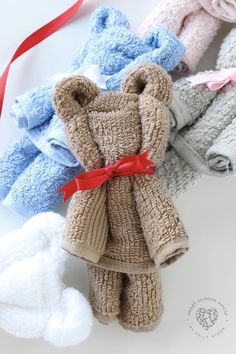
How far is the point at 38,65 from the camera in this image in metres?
1.20

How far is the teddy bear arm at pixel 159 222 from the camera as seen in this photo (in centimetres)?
91

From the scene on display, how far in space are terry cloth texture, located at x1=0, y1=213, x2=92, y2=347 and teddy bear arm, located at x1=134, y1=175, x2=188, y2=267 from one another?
0.55ft

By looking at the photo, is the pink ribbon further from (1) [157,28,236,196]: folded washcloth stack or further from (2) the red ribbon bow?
(2) the red ribbon bow

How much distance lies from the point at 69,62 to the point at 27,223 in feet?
1.14

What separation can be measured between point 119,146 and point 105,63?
22 centimetres

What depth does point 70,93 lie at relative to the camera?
37.4 inches

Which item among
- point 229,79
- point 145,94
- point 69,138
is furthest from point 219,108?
point 69,138

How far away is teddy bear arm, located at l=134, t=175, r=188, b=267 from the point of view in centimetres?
91

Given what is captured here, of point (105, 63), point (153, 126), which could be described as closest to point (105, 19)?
point (105, 63)

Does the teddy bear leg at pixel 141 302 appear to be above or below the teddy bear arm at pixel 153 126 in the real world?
below

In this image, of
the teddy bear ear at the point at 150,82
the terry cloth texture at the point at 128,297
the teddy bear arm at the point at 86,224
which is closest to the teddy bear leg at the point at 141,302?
the terry cloth texture at the point at 128,297

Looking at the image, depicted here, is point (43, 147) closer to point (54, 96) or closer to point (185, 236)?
point (54, 96)

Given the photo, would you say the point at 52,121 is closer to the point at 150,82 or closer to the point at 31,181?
the point at 31,181

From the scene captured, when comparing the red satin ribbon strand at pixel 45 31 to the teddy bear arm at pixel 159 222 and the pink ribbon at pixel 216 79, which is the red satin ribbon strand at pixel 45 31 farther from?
the teddy bear arm at pixel 159 222
